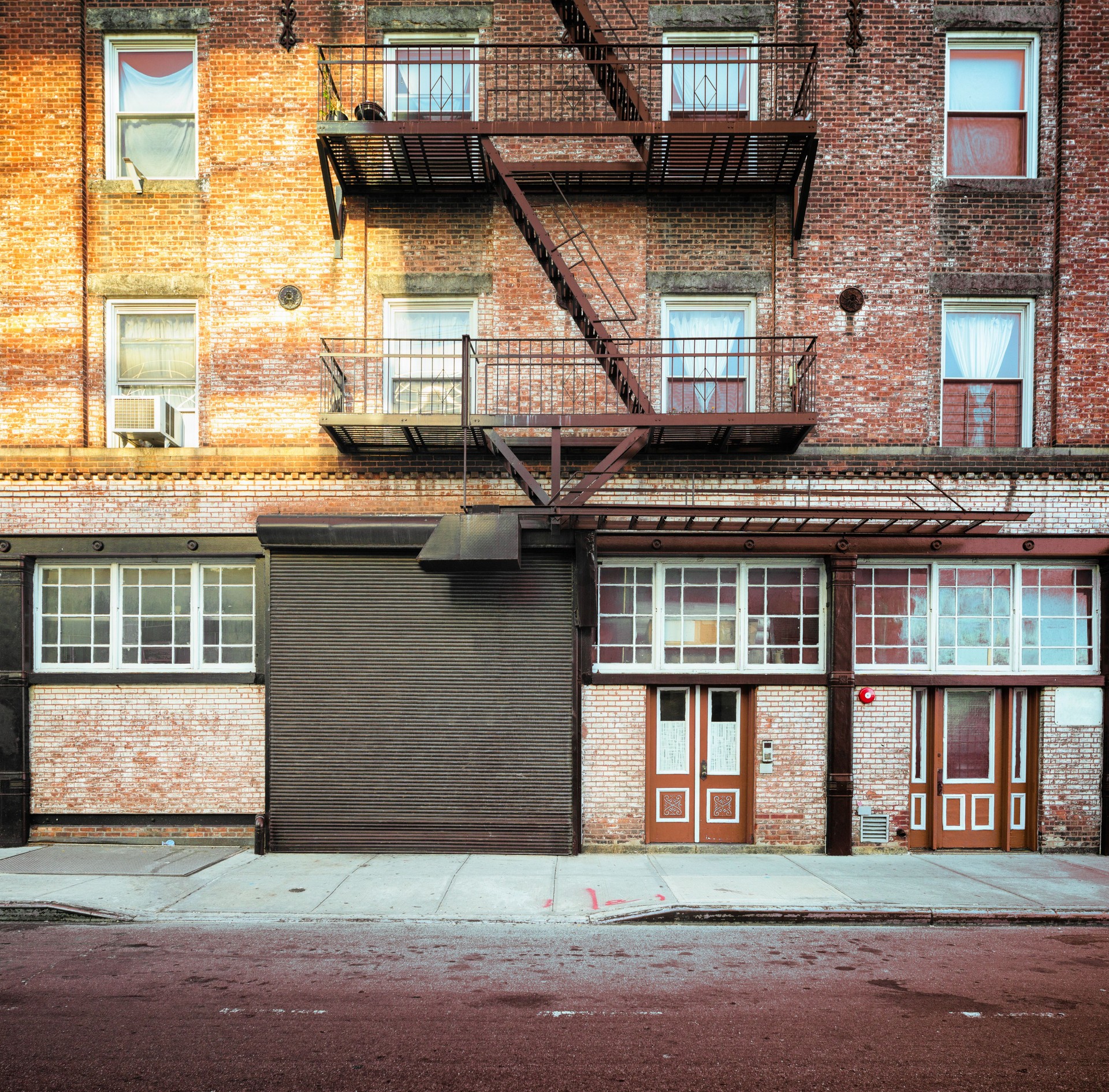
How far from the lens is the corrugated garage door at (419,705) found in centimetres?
1064

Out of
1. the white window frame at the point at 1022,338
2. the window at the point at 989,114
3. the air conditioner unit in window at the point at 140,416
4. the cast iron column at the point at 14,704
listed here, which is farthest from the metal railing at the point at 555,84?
the cast iron column at the point at 14,704

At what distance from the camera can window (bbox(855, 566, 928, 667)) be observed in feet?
36.7

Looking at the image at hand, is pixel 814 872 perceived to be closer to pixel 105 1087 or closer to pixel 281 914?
pixel 281 914

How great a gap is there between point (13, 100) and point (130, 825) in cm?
1058

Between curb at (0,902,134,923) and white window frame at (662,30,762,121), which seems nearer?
curb at (0,902,134,923)

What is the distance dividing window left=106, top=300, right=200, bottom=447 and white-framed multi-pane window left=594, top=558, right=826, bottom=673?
21.8 feet

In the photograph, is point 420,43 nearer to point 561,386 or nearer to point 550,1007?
point 561,386

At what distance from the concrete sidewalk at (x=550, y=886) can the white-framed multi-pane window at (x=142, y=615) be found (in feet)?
8.67

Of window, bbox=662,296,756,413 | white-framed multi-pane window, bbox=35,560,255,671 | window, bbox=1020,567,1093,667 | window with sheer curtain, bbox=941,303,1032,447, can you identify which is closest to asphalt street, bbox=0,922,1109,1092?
white-framed multi-pane window, bbox=35,560,255,671

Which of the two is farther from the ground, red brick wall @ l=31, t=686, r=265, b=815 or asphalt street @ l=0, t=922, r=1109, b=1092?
red brick wall @ l=31, t=686, r=265, b=815

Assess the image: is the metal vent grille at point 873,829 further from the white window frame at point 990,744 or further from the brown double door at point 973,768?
the white window frame at point 990,744

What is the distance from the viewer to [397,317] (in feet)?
37.4

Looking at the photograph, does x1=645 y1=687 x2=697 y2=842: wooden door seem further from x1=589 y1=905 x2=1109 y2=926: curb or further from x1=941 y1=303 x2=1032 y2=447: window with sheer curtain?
x1=941 y1=303 x2=1032 y2=447: window with sheer curtain

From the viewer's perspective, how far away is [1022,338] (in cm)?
1132
